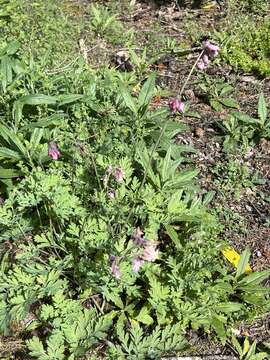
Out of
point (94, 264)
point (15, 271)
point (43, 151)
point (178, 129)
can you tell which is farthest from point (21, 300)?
point (178, 129)

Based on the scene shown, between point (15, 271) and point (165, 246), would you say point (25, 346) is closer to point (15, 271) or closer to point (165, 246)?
point (15, 271)

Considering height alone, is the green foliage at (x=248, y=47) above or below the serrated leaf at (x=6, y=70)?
below

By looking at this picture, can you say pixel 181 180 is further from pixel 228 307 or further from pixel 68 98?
pixel 68 98

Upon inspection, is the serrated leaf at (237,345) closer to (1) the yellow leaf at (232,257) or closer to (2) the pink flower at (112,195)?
(1) the yellow leaf at (232,257)

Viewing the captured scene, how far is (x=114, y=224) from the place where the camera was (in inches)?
130

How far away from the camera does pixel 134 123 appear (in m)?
4.07

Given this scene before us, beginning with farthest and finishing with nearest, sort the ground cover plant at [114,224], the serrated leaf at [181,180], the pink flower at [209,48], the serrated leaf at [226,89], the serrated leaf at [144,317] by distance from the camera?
the serrated leaf at [226,89]
the serrated leaf at [181,180]
the serrated leaf at [144,317]
the ground cover plant at [114,224]
the pink flower at [209,48]

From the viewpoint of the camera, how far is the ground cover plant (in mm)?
3121

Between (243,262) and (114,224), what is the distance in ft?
3.07

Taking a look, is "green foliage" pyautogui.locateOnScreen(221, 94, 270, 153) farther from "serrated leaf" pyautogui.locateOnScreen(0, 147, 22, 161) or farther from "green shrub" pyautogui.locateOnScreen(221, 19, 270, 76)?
"serrated leaf" pyautogui.locateOnScreen(0, 147, 22, 161)

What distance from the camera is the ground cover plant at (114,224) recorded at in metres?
3.12

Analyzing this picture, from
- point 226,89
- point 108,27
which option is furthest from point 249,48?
point 108,27

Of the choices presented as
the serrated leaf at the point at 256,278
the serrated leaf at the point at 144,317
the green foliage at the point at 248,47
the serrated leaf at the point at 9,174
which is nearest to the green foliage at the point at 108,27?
the green foliage at the point at 248,47

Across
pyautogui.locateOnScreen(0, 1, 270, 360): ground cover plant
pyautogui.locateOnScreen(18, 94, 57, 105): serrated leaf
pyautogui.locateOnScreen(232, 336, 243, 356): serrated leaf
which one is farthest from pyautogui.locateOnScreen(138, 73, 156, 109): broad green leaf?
pyautogui.locateOnScreen(232, 336, 243, 356): serrated leaf
